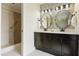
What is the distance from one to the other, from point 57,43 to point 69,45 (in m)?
0.42

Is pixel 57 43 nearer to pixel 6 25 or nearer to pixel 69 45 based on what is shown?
pixel 69 45

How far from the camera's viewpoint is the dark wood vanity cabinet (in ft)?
9.24

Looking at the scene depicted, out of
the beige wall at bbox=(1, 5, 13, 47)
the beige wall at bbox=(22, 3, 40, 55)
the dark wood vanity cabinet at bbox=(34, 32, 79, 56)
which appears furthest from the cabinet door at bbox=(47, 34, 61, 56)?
the beige wall at bbox=(1, 5, 13, 47)

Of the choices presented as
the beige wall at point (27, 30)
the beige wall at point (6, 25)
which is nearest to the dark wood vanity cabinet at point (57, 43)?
the beige wall at point (27, 30)

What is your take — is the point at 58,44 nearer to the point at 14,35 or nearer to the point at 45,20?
the point at 45,20

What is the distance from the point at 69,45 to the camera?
2.92m

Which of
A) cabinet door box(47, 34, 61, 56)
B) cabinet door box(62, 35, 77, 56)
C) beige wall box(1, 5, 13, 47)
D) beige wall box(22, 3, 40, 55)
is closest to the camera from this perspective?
cabinet door box(62, 35, 77, 56)

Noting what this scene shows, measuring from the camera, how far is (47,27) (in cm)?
431

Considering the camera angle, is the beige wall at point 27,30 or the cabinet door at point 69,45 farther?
the beige wall at point 27,30

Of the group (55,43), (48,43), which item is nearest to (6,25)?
(48,43)

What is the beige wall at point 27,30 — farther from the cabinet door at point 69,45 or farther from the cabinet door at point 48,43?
the cabinet door at point 69,45

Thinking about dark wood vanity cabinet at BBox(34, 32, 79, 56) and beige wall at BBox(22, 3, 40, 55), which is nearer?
dark wood vanity cabinet at BBox(34, 32, 79, 56)

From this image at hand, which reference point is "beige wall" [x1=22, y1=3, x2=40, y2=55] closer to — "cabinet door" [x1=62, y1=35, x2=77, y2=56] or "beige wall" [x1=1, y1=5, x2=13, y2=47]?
"cabinet door" [x1=62, y1=35, x2=77, y2=56]

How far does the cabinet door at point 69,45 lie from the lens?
278 cm
